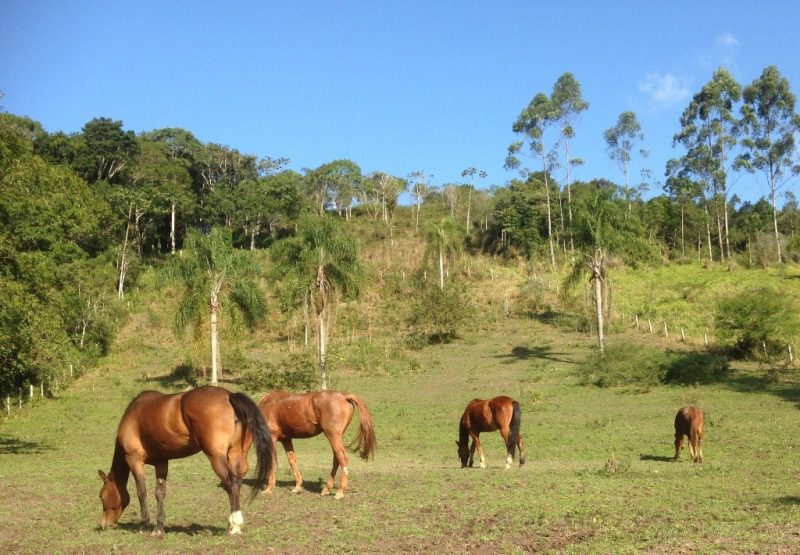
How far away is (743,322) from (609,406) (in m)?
14.9

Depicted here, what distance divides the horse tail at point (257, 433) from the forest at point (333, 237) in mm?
12116

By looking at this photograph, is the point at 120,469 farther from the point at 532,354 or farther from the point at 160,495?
the point at 532,354

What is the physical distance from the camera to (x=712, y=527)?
31.0 feet

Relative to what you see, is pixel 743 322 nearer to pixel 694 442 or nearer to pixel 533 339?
pixel 533 339

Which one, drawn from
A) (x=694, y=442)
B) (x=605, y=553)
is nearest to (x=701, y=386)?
(x=694, y=442)

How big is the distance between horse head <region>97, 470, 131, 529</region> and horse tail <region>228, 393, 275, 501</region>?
2.38 meters

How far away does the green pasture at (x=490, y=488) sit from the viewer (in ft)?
30.5

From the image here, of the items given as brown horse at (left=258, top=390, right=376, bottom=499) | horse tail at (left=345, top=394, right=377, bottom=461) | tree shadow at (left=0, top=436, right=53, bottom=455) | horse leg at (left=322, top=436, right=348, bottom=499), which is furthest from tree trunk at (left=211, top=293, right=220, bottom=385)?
horse tail at (left=345, top=394, right=377, bottom=461)

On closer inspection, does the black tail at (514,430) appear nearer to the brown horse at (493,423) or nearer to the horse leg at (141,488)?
the brown horse at (493,423)

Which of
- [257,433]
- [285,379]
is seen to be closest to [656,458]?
[257,433]

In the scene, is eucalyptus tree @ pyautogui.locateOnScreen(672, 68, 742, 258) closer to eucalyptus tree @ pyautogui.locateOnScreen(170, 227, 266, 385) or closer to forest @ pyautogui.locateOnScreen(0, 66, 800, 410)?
forest @ pyautogui.locateOnScreen(0, 66, 800, 410)

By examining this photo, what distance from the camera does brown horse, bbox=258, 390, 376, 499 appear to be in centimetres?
1334

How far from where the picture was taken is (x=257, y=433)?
9.64 meters

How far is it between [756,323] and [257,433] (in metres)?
37.7
